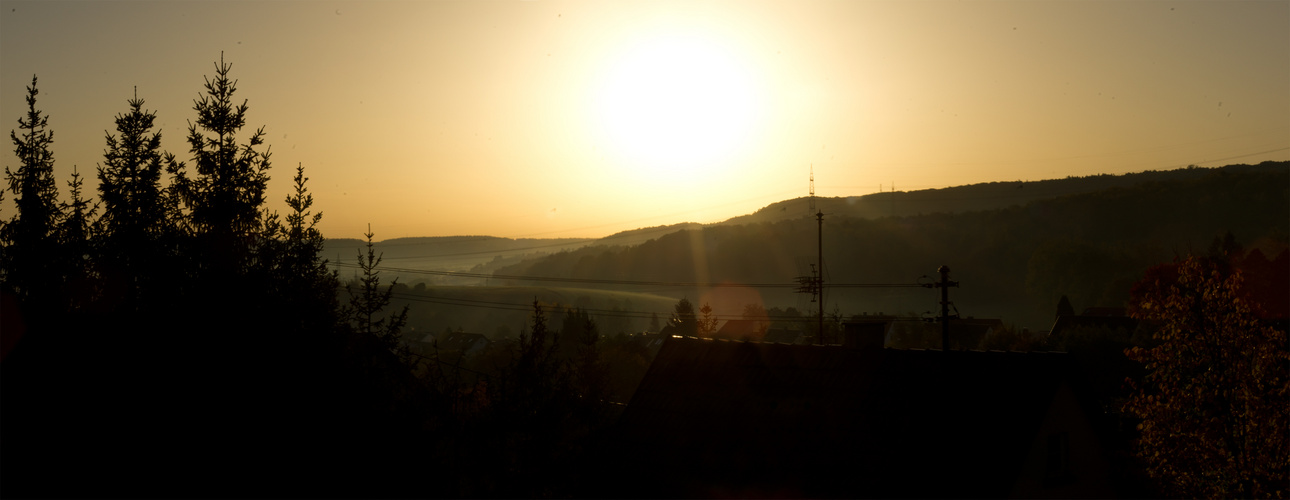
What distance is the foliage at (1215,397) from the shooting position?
15812mm

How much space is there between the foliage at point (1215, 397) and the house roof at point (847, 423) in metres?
3.75

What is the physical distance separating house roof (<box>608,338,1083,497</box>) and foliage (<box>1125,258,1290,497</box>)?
12.3 feet

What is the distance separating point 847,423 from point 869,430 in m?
0.48

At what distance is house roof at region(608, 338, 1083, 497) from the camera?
14.4m

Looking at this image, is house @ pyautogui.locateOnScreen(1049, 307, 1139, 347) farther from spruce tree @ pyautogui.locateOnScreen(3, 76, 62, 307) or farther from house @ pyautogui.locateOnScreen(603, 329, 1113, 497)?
spruce tree @ pyautogui.locateOnScreen(3, 76, 62, 307)

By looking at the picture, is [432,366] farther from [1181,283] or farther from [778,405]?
[1181,283]

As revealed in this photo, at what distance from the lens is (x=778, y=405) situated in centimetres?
1623

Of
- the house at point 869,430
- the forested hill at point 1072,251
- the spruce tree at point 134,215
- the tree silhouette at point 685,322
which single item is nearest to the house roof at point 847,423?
the house at point 869,430

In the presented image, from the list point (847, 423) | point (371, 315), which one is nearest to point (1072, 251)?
point (847, 423)

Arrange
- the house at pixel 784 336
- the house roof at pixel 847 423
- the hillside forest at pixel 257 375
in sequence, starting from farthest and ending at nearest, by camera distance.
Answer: the house at pixel 784 336
the house roof at pixel 847 423
the hillside forest at pixel 257 375

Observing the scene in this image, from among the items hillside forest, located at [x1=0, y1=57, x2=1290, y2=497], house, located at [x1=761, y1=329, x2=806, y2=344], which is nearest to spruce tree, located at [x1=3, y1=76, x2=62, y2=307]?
hillside forest, located at [x1=0, y1=57, x2=1290, y2=497]

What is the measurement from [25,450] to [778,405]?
12822mm

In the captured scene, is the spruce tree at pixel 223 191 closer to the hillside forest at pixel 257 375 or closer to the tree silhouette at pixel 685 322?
the hillside forest at pixel 257 375

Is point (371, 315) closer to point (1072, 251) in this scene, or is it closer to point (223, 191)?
point (223, 191)
